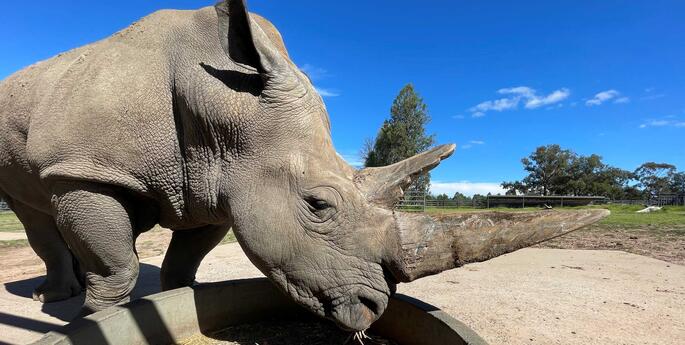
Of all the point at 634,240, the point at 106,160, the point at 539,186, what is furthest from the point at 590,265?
the point at 539,186

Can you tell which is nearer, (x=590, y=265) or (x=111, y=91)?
(x=111, y=91)

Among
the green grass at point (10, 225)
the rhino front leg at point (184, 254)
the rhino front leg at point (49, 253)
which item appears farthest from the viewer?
the green grass at point (10, 225)

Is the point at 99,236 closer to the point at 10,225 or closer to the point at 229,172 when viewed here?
the point at 229,172

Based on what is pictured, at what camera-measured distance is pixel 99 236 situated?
2.39 m

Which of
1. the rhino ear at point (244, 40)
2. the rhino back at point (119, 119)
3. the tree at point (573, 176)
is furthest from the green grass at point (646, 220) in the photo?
the tree at point (573, 176)

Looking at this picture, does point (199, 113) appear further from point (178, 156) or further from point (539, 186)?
point (539, 186)

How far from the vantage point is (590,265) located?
19.4 ft

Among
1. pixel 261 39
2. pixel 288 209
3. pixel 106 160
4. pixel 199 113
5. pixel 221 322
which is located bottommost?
pixel 221 322

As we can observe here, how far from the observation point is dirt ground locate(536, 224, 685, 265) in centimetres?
696

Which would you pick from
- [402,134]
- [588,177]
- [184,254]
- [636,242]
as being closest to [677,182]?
[588,177]

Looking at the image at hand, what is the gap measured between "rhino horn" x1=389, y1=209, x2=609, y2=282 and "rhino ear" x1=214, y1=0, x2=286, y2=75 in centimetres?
109

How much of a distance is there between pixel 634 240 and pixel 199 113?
30.8 ft

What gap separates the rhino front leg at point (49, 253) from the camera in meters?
4.06

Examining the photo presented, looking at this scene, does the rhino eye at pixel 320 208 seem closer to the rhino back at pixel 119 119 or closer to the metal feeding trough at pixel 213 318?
the metal feeding trough at pixel 213 318
